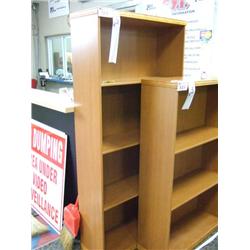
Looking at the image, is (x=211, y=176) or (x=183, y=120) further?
(x=211, y=176)

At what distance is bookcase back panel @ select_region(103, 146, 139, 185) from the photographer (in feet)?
6.63

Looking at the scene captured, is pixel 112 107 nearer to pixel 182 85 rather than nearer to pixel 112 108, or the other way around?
pixel 112 108

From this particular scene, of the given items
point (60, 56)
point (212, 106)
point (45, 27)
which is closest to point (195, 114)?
point (212, 106)

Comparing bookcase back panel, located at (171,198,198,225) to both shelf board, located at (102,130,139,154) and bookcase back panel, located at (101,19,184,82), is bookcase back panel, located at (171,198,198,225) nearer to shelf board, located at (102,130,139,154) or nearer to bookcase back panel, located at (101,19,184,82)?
shelf board, located at (102,130,139,154)

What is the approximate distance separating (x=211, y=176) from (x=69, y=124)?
1330 millimetres

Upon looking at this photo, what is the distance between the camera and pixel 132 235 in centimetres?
213

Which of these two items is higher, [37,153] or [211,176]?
[37,153]

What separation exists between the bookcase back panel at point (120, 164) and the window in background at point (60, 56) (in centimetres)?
438

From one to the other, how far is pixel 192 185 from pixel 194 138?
0.43m

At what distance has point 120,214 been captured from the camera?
2232 mm

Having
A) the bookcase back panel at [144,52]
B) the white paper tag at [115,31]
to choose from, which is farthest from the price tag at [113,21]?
the bookcase back panel at [144,52]
